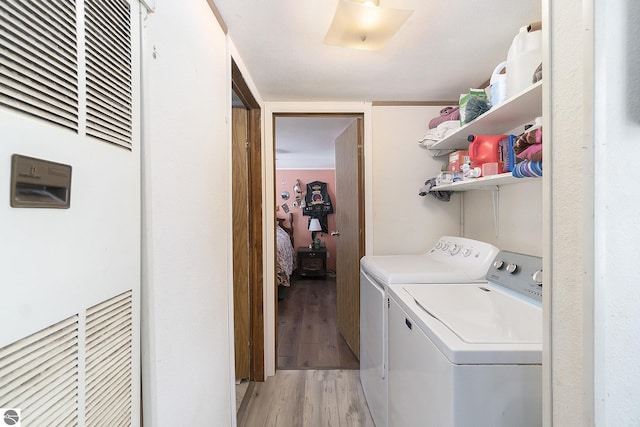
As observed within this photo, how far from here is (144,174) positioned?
0.64 m

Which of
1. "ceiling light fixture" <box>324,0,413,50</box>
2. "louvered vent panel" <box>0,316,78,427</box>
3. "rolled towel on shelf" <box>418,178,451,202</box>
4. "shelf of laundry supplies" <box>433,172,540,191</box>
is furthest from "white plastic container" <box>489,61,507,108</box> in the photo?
"louvered vent panel" <box>0,316,78,427</box>

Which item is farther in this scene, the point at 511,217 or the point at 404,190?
the point at 404,190

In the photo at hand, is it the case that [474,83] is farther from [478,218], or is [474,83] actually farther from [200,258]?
[200,258]

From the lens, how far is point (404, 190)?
2186 millimetres

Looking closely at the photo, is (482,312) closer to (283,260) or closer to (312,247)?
(283,260)

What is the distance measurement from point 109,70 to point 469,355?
112cm

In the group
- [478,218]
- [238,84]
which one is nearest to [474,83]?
[478,218]

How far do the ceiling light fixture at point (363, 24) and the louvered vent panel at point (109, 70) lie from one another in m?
0.80

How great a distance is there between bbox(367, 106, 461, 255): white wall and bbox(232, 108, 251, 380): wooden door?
996 millimetres

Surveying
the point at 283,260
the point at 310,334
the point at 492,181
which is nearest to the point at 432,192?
the point at 492,181

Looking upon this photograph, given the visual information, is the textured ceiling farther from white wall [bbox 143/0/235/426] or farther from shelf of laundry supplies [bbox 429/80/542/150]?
shelf of laundry supplies [bbox 429/80/542/150]

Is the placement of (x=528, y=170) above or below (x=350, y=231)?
above

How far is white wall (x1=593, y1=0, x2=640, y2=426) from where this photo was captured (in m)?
0.46

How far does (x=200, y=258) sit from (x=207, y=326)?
278 millimetres
